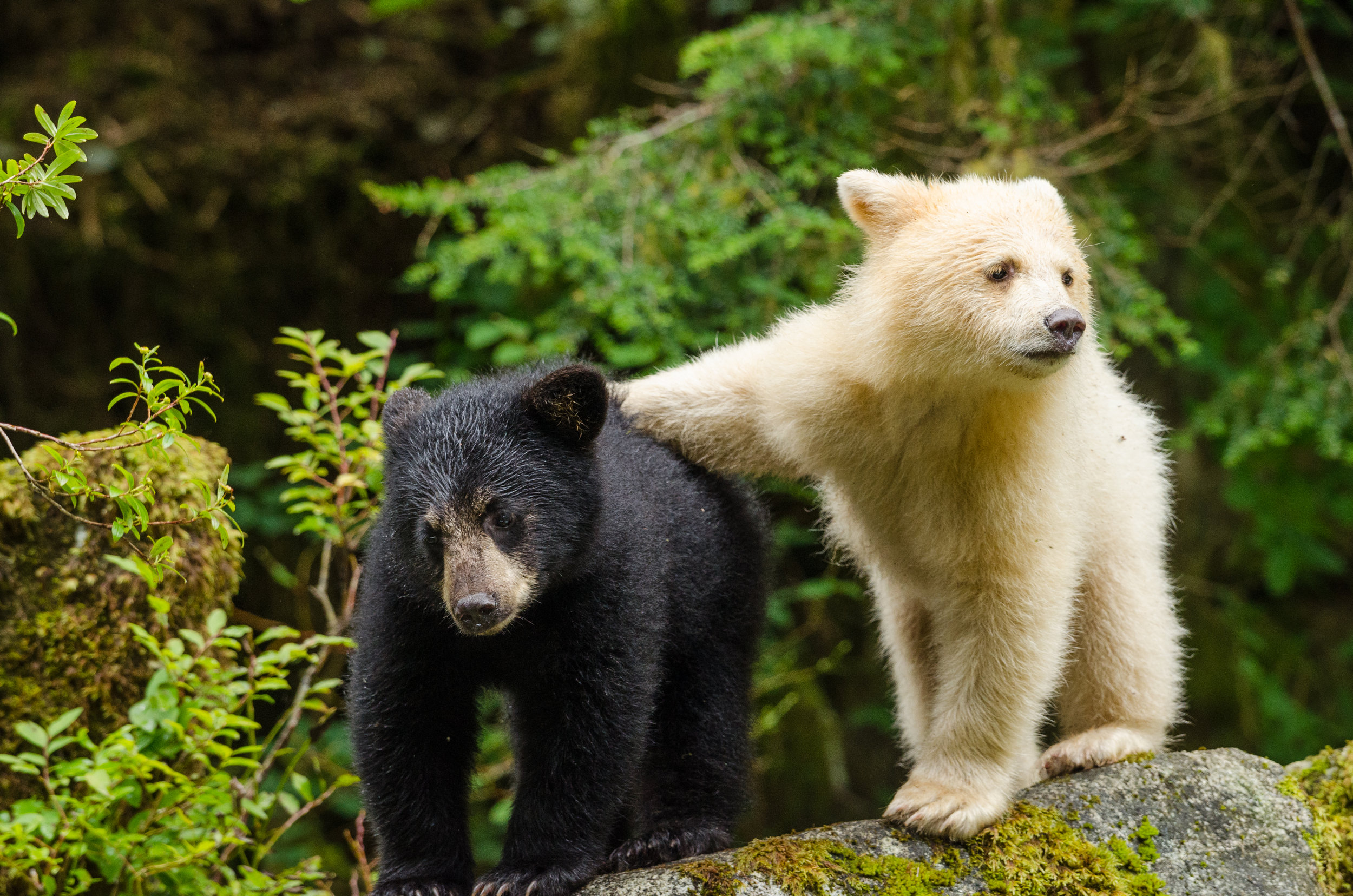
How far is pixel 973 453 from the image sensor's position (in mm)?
4098

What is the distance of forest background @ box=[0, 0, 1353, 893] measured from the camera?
6684mm

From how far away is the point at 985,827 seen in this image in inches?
155

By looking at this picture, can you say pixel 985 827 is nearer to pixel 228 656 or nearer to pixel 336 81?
pixel 228 656

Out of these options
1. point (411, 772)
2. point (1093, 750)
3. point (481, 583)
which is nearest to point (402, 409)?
point (481, 583)

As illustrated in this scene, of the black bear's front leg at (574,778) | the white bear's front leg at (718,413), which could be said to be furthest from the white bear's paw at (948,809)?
the white bear's front leg at (718,413)

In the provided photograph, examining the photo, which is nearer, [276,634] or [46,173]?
[46,173]

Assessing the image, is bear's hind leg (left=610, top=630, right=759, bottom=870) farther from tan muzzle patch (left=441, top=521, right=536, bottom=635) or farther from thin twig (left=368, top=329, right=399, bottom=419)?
thin twig (left=368, top=329, right=399, bottom=419)

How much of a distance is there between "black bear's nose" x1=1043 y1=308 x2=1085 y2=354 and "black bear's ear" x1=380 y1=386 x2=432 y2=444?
2053 mm

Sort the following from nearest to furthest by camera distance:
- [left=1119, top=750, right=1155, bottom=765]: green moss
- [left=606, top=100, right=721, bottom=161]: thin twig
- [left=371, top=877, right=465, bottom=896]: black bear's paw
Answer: [left=371, top=877, right=465, bottom=896]: black bear's paw, [left=1119, top=750, right=1155, bottom=765]: green moss, [left=606, top=100, right=721, bottom=161]: thin twig

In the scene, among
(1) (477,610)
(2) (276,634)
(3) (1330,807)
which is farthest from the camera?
(2) (276,634)

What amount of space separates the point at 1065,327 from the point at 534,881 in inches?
94.2

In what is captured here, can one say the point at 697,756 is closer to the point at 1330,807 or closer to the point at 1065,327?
the point at 1065,327

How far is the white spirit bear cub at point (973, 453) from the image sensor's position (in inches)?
155

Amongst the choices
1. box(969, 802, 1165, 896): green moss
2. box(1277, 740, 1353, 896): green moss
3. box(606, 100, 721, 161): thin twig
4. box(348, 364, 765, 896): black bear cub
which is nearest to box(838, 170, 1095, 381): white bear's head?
box(348, 364, 765, 896): black bear cub
